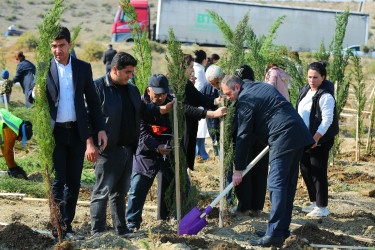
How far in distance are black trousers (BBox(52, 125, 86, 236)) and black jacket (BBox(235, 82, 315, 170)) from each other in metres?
1.60

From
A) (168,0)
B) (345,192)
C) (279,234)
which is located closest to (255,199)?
(279,234)

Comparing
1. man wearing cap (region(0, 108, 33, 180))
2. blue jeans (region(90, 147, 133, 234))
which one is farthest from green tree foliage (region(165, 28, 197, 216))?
man wearing cap (region(0, 108, 33, 180))

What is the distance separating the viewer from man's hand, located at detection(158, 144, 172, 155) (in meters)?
5.84

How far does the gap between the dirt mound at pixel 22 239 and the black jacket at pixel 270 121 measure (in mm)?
2097

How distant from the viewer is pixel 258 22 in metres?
31.0

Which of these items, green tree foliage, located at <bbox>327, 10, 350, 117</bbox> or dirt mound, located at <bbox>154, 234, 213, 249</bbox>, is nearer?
dirt mound, located at <bbox>154, 234, 213, 249</bbox>

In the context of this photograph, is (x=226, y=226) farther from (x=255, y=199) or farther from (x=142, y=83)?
(x=142, y=83)

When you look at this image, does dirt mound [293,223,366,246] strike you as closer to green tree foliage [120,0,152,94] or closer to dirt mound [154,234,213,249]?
dirt mound [154,234,213,249]

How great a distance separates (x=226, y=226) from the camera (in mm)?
6289

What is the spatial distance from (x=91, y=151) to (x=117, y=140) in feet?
1.23

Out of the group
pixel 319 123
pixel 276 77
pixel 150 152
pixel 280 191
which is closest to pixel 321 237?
pixel 280 191

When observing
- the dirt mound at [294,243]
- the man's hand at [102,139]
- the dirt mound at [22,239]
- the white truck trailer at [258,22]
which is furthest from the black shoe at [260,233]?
the white truck trailer at [258,22]

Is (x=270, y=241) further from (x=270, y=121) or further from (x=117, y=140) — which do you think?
(x=117, y=140)

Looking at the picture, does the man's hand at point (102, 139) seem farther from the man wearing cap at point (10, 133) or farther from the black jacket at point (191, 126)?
the man wearing cap at point (10, 133)
